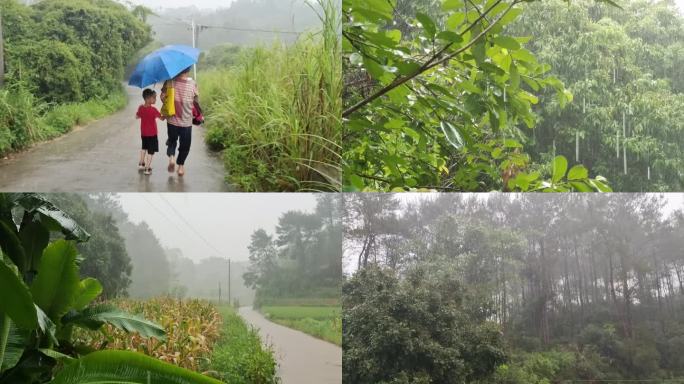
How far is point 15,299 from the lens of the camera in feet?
7.72

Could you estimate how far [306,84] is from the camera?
3094 millimetres

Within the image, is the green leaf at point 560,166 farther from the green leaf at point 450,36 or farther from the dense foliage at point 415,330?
the green leaf at point 450,36

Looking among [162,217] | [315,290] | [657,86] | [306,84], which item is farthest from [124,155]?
[657,86]

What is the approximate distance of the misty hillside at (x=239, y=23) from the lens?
313cm

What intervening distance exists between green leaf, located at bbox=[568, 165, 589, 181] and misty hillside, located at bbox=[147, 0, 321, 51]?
136 cm

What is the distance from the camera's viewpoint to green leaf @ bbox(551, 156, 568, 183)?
3398 millimetres

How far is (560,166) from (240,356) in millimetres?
1697

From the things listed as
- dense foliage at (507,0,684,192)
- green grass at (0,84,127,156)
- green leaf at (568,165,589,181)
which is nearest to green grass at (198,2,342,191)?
green grass at (0,84,127,156)

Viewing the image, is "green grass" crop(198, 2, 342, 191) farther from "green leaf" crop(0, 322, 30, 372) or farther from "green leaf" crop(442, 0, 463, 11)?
"green leaf" crop(0, 322, 30, 372)

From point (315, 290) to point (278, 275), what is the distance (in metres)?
0.18

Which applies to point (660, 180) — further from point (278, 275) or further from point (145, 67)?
point (145, 67)

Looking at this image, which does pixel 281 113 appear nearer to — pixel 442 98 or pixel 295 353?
pixel 442 98

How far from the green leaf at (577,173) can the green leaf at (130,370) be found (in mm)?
1873

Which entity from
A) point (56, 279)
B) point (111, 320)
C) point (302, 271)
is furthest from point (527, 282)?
point (56, 279)
